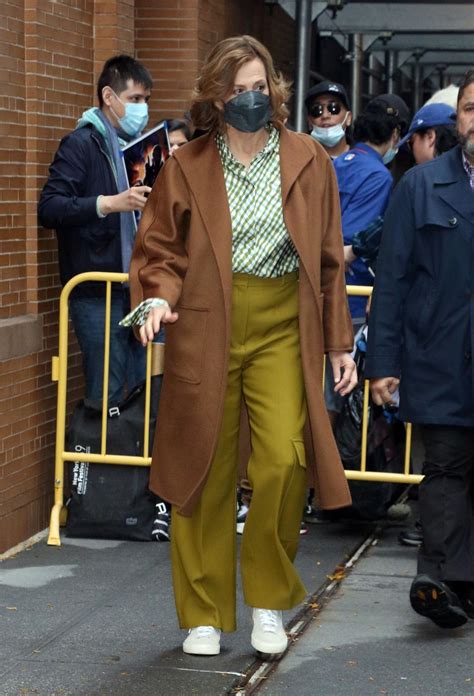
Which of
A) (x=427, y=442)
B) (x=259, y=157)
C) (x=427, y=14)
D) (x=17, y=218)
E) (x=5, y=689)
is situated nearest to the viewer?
(x=5, y=689)

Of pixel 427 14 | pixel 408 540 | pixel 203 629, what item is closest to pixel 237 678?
pixel 203 629

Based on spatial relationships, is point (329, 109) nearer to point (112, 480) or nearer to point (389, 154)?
point (389, 154)

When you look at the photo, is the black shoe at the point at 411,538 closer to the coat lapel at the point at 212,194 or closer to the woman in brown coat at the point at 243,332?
the woman in brown coat at the point at 243,332

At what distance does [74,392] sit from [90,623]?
236 centimetres

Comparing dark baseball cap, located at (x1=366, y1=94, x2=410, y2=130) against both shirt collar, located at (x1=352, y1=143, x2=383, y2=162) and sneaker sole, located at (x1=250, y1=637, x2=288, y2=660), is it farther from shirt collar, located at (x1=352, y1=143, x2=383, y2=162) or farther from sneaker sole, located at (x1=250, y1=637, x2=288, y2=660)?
sneaker sole, located at (x1=250, y1=637, x2=288, y2=660)

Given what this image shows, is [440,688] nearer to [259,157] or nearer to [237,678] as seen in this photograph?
[237,678]

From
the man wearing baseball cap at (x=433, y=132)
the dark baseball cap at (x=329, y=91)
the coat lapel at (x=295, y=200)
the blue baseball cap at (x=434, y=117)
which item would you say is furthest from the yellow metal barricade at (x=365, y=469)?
the coat lapel at (x=295, y=200)

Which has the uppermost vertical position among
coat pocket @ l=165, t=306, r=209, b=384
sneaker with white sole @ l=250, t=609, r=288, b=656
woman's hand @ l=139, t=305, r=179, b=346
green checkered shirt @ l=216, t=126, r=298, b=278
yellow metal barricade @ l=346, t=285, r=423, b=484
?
green checkered shirt @ l=216, t=126, r=298, b=278

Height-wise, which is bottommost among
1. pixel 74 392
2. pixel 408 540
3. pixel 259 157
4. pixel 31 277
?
pixel 408 540

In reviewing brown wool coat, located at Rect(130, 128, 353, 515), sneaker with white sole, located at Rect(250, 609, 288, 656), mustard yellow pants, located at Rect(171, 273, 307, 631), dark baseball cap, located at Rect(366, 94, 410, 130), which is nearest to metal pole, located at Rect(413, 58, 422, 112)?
dark baseball cap, located at Rect(366, 94, 410, 130)

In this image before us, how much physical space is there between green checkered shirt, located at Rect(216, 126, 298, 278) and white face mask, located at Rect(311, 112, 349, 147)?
3151 millimetres

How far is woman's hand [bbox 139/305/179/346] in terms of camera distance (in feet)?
15.3

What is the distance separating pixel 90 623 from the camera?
552 centimetres

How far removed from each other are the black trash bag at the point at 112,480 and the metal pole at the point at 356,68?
9829mm
